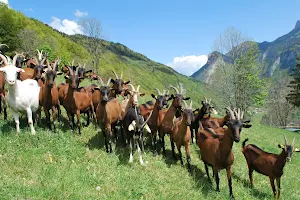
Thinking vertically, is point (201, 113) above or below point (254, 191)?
above

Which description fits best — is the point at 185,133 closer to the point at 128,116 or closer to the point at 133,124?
the point at 133,124

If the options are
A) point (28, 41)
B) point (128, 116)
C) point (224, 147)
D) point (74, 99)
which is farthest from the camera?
point (28, 41)

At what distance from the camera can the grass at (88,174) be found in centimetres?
676

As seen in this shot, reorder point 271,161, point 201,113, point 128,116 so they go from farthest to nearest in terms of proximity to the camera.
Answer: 1. point 201,113
2. point 271,161
3. point 128,116

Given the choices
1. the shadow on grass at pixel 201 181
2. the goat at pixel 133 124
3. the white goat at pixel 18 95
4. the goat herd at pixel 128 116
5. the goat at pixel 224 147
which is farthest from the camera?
the goat at pixel 133 124

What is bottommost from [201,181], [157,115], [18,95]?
[201,181]

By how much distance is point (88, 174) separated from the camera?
7.89 metres

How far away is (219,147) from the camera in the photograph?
9.45 meters

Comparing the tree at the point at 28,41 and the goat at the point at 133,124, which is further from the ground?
the tree at the point at 28,41

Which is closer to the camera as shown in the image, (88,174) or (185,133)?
(88,174)

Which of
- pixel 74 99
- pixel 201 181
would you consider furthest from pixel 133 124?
pixel 201 181

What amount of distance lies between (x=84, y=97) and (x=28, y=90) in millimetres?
2634

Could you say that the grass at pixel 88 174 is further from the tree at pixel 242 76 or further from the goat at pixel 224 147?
the tree at pixel 242 76

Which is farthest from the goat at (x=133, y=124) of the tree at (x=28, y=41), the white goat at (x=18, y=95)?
the tree at (x=28, y=41)
